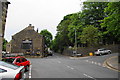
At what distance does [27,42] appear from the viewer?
58.5m

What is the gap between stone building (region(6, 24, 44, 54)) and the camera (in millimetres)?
56831

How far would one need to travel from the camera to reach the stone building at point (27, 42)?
56.8 meters

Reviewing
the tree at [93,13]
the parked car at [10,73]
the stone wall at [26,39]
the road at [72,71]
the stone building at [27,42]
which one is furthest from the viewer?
the stone wall at [26,39]

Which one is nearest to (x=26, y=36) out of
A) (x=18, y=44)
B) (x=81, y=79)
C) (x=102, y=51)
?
(x=18, y=44)

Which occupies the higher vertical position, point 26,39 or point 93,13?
point 93,13

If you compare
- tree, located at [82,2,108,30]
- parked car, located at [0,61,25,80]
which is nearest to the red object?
parked car, located at [0,61,25,80]

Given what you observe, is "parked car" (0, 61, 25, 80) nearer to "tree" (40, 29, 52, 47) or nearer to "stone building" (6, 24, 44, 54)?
"stone building" (6, 24, 44, 54)

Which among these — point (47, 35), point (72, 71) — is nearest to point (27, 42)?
point (47, 35)

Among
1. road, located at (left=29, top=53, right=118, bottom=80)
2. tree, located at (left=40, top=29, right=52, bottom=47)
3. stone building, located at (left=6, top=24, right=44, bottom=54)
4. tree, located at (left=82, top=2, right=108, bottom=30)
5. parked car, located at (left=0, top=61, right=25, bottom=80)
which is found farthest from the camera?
tree, located at (left=40, top=29, right=52, bottom=47)

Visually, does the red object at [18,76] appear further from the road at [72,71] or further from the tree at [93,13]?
the tree at [93,13]

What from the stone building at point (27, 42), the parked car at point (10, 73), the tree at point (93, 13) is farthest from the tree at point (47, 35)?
the parked car at point (10, 73)

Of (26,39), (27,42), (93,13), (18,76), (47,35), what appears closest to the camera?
(18,76)

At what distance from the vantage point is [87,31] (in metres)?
43.1

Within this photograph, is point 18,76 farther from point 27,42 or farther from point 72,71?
→ point 27,42
